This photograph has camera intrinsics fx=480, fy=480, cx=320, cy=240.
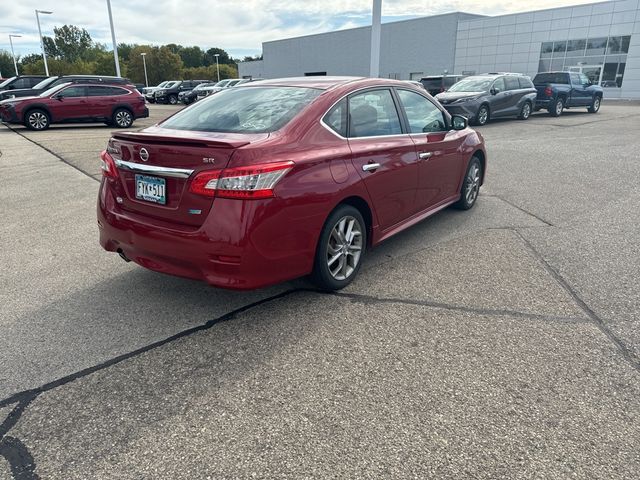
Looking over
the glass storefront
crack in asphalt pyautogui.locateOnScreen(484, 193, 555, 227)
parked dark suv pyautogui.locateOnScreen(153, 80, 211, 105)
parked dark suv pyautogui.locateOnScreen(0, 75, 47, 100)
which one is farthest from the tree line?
crack in asphalt pyautogui.locateOnScreen(484, 193, 555, 227)

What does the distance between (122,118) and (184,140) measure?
16.6 meters

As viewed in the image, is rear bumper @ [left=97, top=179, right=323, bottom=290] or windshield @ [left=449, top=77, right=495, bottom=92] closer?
rear bumper @ [left=97, top=179, right=323, bottom=290]

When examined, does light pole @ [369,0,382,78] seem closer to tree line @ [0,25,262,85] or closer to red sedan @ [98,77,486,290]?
red sedan @ [98,77,486,290]

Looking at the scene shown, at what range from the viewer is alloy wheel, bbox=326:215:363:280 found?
150 inches

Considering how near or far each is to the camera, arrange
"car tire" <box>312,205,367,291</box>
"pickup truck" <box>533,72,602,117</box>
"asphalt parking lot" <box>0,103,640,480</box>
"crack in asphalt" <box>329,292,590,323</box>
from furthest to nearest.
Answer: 1. "pickup truck" <box>533,72,602,117</box>
2. "car tire" <box>312,205,367,291</box>
3. "crack in asphalt" <box>329,292,590,323</box>
4. "asphalt parking lot" <box>0,103,640,480</box>

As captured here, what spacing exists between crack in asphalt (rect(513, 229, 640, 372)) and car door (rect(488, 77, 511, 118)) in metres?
13.6

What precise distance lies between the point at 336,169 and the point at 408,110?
1.55 m

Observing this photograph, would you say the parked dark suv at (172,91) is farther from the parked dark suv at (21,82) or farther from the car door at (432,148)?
the car door at (432,148)

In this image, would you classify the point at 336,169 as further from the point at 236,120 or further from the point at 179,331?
the point at 179,331

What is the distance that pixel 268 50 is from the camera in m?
71.2

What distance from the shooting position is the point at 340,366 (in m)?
2.94

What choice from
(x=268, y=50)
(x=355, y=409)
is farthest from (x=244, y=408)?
(x=268, y=50)

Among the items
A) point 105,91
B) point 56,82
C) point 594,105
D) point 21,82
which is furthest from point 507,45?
point 21,82

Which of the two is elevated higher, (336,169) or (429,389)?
(336,169)
